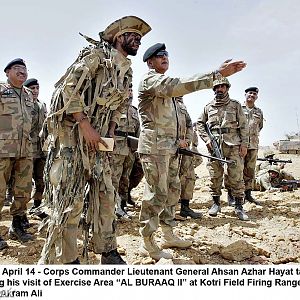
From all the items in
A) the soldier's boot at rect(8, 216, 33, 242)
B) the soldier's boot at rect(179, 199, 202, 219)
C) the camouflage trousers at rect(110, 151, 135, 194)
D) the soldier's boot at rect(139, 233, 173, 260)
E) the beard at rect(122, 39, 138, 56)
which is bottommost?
the soldier's boot at rect(139, 233, 173, 260)

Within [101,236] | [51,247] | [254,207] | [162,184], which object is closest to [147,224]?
[162,184]

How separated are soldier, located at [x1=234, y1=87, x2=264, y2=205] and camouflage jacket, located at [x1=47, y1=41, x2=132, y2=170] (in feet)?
14.5

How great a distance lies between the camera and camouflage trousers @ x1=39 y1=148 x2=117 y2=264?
2.69 metres

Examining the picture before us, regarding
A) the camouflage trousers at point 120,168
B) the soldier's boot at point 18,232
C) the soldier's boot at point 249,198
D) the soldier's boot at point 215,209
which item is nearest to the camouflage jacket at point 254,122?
the soldier's boot at point 249,198

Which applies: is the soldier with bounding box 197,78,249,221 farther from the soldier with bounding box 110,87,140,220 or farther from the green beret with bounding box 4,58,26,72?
the green beret with bounding box 4,58,26,72

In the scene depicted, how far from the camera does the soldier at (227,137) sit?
18.2 ft

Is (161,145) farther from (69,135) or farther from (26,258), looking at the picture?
(26,258)

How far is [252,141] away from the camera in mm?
6992

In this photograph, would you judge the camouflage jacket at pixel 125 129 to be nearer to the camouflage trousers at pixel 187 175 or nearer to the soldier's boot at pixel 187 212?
the camouflage trousers at pixel 187 175

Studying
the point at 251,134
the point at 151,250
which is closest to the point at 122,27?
the point at 151,250

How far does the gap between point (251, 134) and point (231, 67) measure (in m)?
4.53

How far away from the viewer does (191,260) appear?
3.40 meters

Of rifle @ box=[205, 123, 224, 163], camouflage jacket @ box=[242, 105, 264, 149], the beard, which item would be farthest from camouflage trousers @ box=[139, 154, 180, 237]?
camouflage jacket @ box=[242, 105, 264, 149]

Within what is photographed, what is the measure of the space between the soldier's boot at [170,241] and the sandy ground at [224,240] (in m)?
0.06
